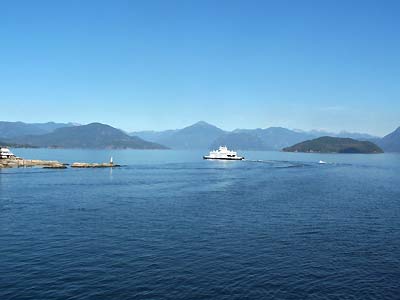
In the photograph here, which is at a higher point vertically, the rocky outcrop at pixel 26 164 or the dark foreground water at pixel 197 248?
the rocky outcrop at pixel 26 164

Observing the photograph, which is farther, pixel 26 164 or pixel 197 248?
pixel 26 164

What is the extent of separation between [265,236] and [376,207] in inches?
1333

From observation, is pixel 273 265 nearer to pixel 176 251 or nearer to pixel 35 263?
pixel 176 251

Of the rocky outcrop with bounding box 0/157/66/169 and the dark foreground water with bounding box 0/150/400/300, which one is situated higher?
the rocky outcrop with bounding box 0/157/66/169

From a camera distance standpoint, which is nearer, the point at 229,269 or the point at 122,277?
the point at 122,277

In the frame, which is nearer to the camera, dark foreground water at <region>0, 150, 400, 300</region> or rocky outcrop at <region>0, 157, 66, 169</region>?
dark foreground water at <region>0, 150, 400, 300</region>

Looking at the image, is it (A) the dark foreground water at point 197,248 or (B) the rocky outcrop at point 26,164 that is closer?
(A) the dark foreground water at point 197,248

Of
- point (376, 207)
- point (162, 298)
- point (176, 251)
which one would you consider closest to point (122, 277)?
point (162, 298)

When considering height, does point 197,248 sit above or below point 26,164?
below

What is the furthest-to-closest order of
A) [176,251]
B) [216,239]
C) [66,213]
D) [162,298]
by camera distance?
[66,213] → [216,239] → [176,251] → [162,298]

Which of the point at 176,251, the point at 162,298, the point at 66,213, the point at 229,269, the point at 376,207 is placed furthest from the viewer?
the point at 376,207

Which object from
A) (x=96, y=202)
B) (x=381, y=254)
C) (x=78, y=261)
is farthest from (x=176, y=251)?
(x=96, y=202)

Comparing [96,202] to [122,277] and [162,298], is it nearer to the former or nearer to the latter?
[122,277]

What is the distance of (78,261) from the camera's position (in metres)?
38.3
